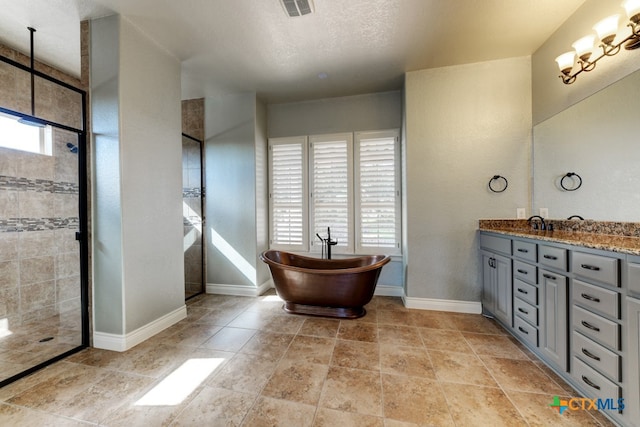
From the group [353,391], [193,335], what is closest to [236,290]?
[193,335]

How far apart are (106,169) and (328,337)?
2374 millimetres

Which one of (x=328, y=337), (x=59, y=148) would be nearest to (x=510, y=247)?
(x=328, y=337)

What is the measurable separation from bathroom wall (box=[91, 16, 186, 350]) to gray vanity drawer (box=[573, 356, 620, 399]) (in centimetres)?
321

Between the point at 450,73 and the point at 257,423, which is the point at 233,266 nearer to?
the point at 257,423

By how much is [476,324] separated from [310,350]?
1.71 meters

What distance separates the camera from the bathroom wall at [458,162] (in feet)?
8.70

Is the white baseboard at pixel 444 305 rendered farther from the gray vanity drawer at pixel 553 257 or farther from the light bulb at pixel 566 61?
the light bulb at pixel 566 61

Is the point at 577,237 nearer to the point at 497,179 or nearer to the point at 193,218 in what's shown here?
the point at 497,179

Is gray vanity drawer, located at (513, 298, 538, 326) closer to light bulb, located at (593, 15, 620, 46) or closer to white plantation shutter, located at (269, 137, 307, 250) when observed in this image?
light bulb, located at (593, 15, 620, 46)

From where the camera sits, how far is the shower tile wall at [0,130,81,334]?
2322 mm

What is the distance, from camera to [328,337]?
2256mm

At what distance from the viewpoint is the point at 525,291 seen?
2.00 meters

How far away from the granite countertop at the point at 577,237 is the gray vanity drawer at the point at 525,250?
0.25ft

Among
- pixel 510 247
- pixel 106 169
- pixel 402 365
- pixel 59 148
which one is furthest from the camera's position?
pixel 59 148
